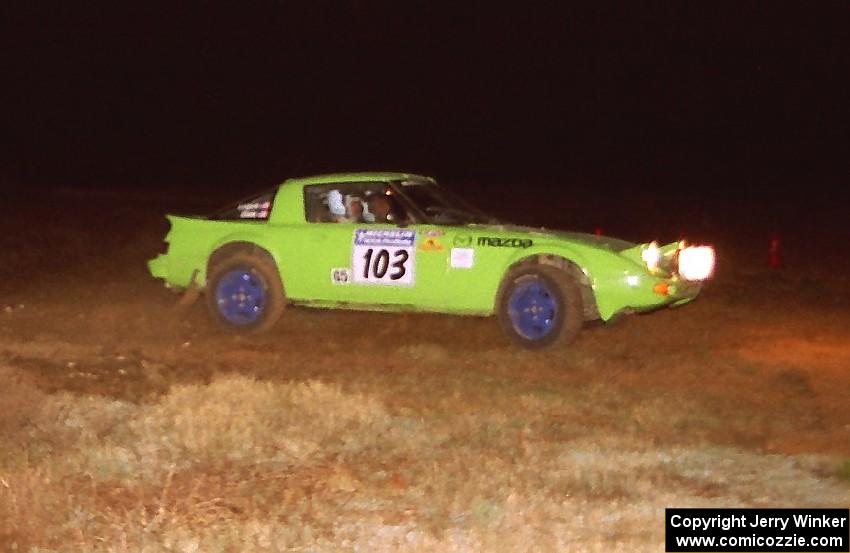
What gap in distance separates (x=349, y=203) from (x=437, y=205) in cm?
73

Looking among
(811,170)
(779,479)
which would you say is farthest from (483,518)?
(811,170)

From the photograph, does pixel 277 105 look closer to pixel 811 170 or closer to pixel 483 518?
pixel 811 170

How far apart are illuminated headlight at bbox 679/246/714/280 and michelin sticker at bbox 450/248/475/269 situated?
1636 millimetres

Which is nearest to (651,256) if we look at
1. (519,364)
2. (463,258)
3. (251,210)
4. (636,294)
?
(636,294)

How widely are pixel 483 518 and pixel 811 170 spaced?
42754 millimetres

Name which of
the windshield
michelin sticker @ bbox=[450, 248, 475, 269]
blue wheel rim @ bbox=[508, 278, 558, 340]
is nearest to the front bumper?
blue wheel rim @ bbox=[508, 278, 558, 340]

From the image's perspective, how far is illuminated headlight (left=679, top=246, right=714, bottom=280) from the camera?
10805 millimetres

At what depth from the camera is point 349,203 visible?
Answer: 11484 mm

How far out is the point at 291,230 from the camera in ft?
37.6

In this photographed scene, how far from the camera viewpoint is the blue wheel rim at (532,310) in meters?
10.7

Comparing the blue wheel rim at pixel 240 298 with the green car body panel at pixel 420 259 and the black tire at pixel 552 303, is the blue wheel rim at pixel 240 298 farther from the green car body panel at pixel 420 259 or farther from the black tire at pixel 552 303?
the black tire at pixel 552 303

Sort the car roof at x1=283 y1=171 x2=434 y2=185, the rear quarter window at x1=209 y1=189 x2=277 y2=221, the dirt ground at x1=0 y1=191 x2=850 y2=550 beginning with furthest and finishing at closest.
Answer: the rear quarter window at x1=209 y1=189 x2=277 y2=221, the car roof at x1=283 y1=171 x2=434 y2=185, the dirt ground at x1=0 y1=191 x2=850 y2=550

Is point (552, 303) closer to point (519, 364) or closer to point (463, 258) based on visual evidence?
point (519, 364)

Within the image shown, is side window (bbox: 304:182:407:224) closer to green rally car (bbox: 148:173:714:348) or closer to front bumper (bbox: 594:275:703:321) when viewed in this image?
green rally car (bbox: 148:173:714:348)
